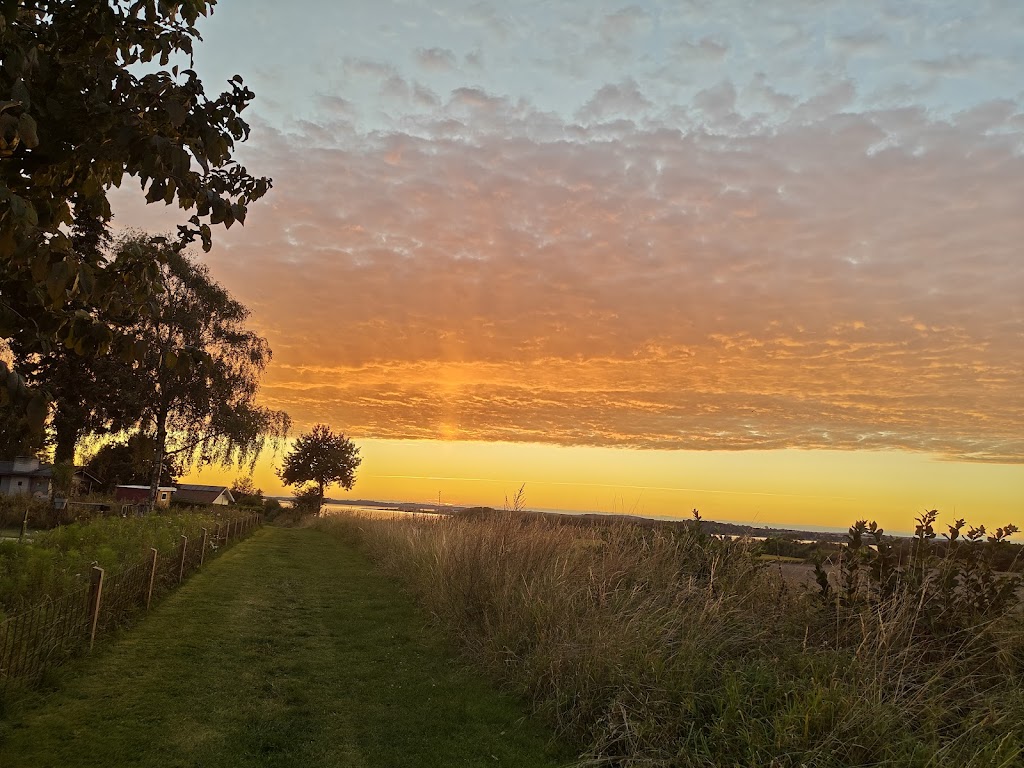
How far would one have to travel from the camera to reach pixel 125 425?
2758cm

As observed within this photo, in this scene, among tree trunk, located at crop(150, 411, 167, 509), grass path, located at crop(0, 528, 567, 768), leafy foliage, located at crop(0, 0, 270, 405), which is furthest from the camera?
tree trunk, located at crop(150, 411, 167, 509)

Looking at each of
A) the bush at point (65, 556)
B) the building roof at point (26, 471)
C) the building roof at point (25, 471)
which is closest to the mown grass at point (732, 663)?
the bush at point (65, 556)

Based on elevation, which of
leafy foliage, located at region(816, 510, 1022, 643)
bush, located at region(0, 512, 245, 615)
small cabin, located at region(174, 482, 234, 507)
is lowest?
small cabin, located at region(174, 482, 234, 507)

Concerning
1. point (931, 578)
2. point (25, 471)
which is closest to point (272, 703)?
point (931, 578)

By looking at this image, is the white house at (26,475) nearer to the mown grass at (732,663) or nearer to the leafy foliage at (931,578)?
the mown grass at (732,663)

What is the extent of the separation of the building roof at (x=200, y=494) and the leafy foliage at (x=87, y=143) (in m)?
52.5

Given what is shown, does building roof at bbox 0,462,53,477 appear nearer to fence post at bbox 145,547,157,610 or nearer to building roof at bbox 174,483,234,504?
building roof at bbox 174,483,234,504

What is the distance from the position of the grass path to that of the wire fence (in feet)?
0.95

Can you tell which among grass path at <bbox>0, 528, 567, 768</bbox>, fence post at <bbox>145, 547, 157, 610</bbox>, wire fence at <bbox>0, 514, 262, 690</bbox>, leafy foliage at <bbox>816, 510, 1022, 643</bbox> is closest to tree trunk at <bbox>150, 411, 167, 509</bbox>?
wire fence at <bbox>0, 514, 262, 690</bbox>

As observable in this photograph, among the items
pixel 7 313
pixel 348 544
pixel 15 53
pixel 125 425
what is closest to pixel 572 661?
pixel 7 313

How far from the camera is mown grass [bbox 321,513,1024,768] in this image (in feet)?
15.6

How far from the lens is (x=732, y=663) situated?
6.04 m

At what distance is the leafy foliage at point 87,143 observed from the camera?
246 centimetres

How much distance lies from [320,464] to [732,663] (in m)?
60.3
